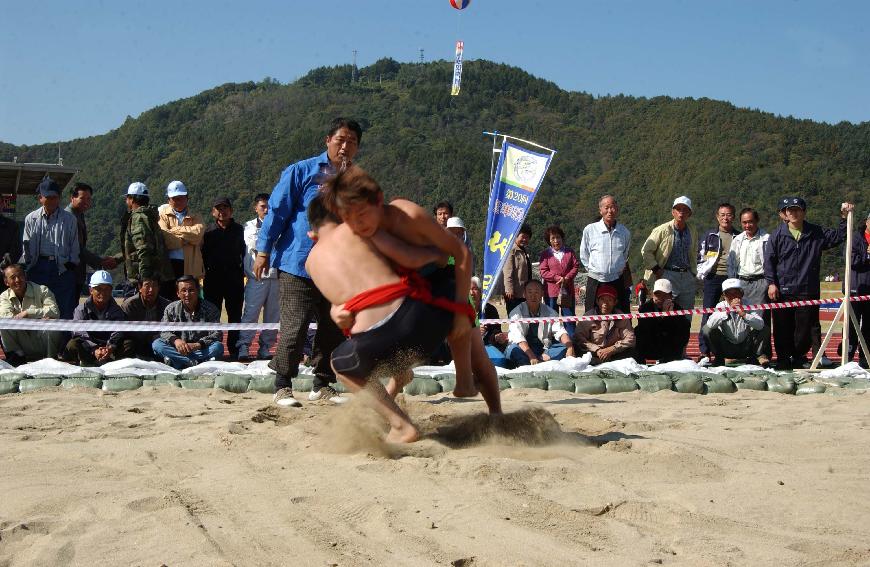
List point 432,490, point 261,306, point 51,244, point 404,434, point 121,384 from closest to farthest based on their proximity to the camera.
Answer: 1. point 432,490
2. point 404,434
3. point 121,384
4. point 51,244
5. point 261,306

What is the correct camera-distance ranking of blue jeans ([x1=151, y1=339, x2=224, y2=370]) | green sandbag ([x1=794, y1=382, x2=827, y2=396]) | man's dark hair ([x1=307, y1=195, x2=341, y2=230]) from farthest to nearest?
blue jeans ([x1=151, y1=339, x2=224, y2=370])
green sandbag ([x1=794, y1=382, x2=827, y2=396])
man's dark hair ([x1=307, y1=195, x2=341, y2=230])

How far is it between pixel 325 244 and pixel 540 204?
49728mm

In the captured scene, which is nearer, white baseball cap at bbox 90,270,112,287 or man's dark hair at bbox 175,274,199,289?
white baseball cap at bbox 90,270,112,287

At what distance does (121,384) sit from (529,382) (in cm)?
289

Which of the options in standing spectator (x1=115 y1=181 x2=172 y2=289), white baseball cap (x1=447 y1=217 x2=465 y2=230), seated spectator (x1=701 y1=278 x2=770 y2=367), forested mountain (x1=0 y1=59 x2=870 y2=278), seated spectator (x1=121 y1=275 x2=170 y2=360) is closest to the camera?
seated spectator (x1=121 y1=275 x2=170 y2=360)

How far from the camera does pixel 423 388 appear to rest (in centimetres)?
657

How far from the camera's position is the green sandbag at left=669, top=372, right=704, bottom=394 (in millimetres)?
6598

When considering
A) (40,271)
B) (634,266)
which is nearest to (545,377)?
(40,271)

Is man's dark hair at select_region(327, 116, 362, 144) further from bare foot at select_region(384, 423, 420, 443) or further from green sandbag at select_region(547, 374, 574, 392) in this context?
green sandbag at select_region(547, 374, 574, 392)

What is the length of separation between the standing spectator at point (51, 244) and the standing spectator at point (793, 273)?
21.2 ft

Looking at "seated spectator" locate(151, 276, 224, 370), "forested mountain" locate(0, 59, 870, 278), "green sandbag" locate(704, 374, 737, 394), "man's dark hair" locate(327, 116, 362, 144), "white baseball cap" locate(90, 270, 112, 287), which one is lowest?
"green sandbag" locate(704, 374, 737, 394)

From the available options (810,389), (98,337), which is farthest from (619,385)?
(98,337)

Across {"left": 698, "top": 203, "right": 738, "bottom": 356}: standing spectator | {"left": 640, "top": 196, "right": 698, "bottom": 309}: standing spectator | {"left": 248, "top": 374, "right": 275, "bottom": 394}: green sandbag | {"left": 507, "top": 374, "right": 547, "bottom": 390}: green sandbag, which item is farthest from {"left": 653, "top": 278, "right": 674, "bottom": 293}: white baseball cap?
{"left": 248, "top": 374, "right": 275, "bottom": 394}: green sandbag

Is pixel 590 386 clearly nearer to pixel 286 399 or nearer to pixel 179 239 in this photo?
pixel 286 399
